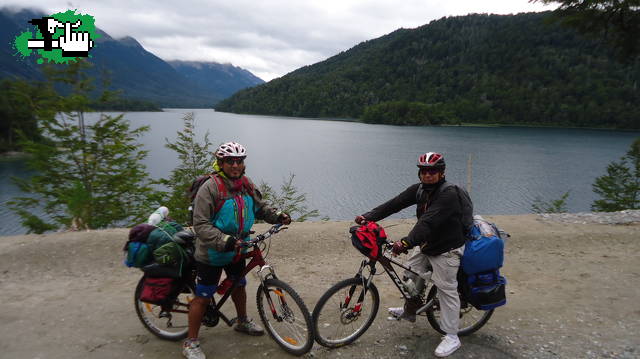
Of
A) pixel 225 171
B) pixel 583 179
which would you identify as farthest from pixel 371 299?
pixel 583 179

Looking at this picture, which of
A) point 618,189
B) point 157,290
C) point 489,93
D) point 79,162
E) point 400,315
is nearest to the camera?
point 157,290

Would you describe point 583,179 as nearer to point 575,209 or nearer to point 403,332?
point 575,209

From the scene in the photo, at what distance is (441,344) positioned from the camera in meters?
4.00

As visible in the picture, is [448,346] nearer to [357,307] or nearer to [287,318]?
[357,307]

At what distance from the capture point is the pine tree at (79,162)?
10.8 meters

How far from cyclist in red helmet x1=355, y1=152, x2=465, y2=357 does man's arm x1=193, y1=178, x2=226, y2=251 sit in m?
1.53

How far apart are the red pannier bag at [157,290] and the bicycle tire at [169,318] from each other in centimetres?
20

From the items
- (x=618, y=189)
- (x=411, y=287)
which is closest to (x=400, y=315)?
(x=411, y=287)

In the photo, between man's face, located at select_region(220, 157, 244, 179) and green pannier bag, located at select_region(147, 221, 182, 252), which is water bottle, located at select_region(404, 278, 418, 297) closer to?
man's face, located at select_region(220, 157, 244, 179)

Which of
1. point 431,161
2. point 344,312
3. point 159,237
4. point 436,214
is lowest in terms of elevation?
point 344,312

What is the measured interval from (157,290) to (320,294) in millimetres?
2516

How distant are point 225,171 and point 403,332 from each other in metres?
2.87

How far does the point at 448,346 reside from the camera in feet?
13.0

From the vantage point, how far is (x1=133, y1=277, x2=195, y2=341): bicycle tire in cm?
412
